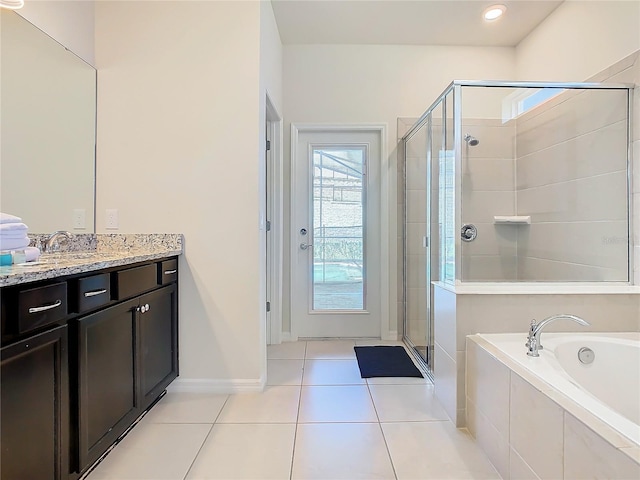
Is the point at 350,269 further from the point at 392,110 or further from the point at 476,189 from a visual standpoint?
the point at 392,110

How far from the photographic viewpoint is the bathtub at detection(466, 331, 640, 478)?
99cm

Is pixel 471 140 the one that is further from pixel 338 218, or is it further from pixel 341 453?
pixel 341 453

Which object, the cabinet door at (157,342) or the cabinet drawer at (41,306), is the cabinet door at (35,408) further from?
the cabinet door at (157,342)

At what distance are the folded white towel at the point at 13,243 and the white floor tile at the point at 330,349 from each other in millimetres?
1987

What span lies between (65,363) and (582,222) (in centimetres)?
288

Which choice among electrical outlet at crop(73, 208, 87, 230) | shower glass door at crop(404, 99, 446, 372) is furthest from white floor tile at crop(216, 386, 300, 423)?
electrical outlet at crop(73, 208, 87, 230)

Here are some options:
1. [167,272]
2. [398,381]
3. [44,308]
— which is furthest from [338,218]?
[44,308]

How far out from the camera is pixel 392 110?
3.25m

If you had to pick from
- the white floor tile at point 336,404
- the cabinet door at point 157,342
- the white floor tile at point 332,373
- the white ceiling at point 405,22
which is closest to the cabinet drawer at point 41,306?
the cabinet door at point 157,342

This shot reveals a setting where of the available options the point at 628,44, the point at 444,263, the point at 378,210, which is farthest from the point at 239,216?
the point at 628,44

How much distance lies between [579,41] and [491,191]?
1.14m

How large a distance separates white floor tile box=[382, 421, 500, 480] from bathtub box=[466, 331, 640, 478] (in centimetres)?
6

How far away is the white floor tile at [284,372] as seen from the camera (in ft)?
7.81

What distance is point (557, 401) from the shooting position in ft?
3.74
